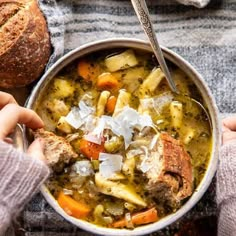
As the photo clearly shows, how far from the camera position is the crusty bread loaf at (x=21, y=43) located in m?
2.33

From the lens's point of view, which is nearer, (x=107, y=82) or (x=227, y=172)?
(x=227, y=172)

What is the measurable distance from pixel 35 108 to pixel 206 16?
63 centimetres

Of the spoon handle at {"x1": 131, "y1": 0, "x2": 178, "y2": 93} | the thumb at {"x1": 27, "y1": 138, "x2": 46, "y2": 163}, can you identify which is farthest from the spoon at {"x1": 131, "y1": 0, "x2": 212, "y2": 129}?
the thumb at {"x1": 27, "y1": 138, "x2": 46, "y2": 163}

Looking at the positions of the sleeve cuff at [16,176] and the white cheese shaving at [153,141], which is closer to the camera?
the sleeve cuff at [16,176]

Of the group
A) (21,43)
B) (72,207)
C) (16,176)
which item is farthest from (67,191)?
(21,43)

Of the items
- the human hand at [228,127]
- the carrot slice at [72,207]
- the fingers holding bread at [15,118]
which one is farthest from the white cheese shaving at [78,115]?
the human hand at [228,127]

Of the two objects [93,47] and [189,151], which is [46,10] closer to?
[93,47]

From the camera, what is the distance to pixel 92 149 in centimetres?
229

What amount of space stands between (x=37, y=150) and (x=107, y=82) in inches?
12.4

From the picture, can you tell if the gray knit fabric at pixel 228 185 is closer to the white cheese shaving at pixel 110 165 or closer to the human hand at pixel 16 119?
the white cheese shaving at pixel 110 165

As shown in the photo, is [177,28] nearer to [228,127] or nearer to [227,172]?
[228,127]

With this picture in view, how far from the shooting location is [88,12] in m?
2.53

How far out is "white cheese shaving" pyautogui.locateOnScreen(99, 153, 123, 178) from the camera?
7.45 feet

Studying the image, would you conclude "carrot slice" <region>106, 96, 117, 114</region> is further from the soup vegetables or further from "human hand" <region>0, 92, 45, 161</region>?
"human hand" <region>0, 92, 45, 161</region>
